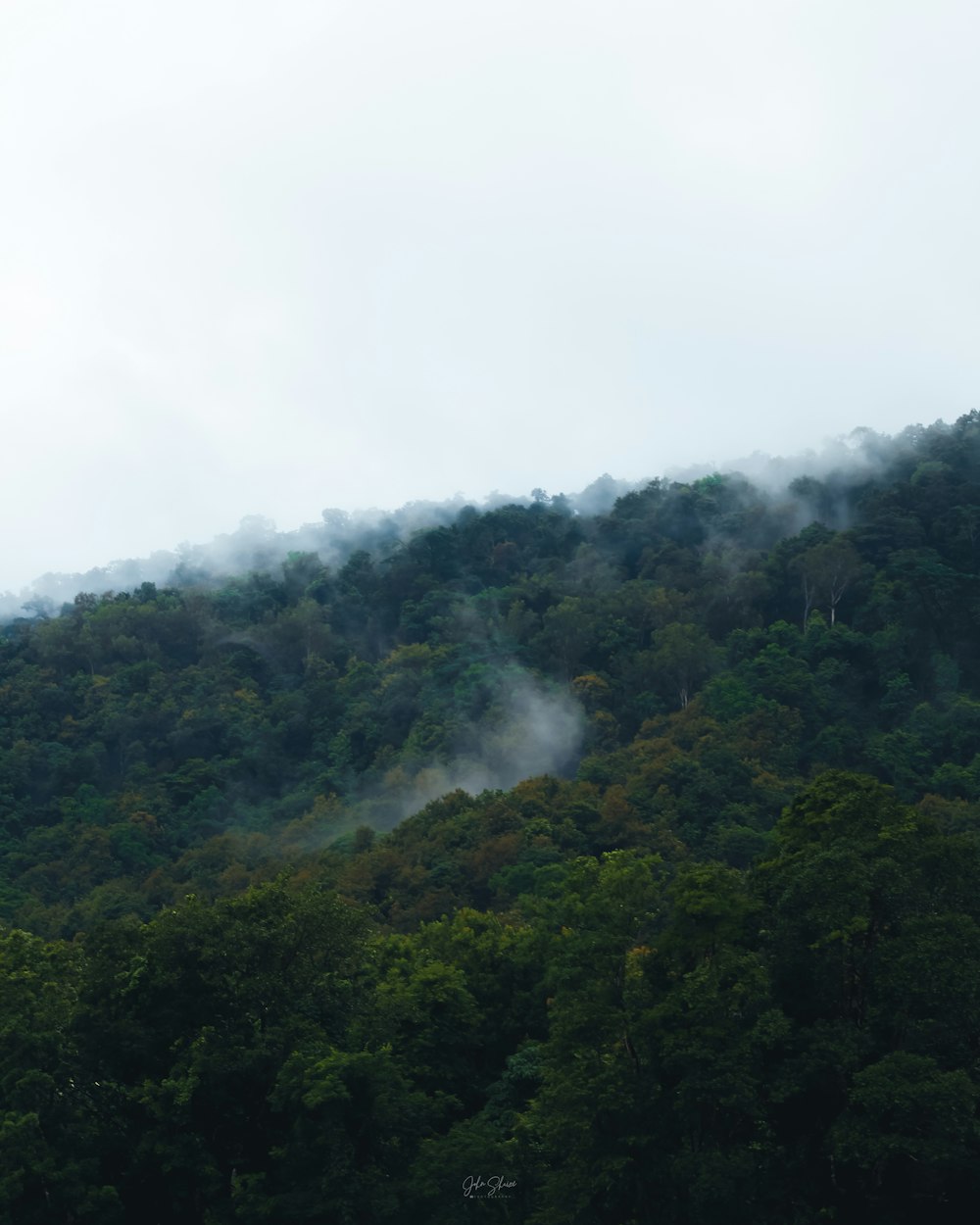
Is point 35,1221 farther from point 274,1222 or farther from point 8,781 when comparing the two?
point 8,781

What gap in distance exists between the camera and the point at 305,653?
2628 inches

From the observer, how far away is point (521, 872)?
37.7 m

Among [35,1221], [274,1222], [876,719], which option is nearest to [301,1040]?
[274,1222]

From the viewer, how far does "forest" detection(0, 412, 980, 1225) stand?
17828 mm
